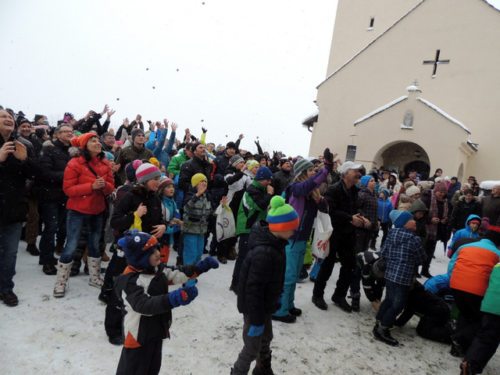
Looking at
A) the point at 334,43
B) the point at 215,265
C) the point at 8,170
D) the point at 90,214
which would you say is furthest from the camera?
the point at 334,43

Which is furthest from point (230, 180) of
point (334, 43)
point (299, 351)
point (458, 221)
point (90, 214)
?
point (334, 43)

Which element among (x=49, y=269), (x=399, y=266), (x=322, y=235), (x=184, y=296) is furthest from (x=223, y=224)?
(x=184, y=296)

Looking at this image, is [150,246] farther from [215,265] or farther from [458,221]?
[458,221]

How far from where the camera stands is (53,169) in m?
4.73

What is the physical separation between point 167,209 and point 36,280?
2.09 m

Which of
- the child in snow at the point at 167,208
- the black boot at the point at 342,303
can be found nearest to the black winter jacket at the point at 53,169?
the child in snow at the point at 167,208

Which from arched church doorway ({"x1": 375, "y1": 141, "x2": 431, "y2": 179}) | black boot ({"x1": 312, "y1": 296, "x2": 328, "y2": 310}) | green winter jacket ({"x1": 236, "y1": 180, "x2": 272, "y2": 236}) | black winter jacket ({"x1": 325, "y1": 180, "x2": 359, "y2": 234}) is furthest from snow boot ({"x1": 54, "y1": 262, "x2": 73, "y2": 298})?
arched church doorway ({"x1": 375, "y1": 141, "x2": 431, "y2": 179})

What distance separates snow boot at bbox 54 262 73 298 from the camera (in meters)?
4.21

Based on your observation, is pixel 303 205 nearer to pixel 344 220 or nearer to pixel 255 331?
pixel 344 220

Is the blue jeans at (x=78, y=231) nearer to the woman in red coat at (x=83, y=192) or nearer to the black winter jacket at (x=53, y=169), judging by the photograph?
the woman in red coat at (x=83, y=192)

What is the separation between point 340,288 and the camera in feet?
17.0

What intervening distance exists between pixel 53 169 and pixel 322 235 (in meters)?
3.86

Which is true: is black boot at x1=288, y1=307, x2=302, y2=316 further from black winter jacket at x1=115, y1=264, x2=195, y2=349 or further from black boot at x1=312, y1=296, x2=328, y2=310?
black winter jacket at x1=115, y1=264, x2=195, y2=349

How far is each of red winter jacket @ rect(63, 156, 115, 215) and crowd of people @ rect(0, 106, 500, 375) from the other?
1 centimetres
